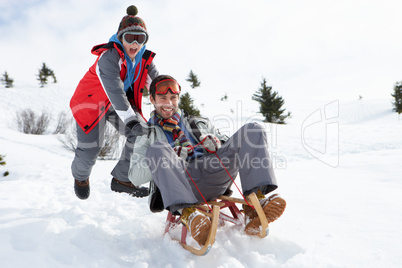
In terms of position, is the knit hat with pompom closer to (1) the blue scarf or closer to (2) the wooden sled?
(1) the blue scarf

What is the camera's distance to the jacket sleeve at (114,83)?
210cm

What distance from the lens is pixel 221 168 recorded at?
1.95 m

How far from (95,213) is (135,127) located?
3.19ft

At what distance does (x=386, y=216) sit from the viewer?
2008 millimetres

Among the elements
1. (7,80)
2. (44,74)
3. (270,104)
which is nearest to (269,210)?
(270,104)

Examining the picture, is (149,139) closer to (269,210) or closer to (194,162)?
(194,162)

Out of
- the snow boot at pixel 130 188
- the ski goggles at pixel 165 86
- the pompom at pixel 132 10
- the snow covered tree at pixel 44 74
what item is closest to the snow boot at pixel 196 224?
the ski goggles at pixel 165 86

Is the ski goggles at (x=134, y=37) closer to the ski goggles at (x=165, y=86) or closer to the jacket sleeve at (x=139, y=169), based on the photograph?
the ski goggles at (x=165, y=86)

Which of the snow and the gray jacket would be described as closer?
the snow

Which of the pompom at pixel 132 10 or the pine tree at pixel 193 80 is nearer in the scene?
the pompom at pixel 132 10

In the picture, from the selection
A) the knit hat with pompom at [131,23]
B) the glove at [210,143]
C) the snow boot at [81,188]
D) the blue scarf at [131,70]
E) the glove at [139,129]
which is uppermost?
the knit hat with pompom at [131,23]

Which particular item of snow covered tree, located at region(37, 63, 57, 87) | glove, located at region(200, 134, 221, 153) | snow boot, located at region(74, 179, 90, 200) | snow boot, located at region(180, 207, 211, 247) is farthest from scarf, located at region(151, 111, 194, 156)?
snow covered tree, located at region(37, 63, 57, 87)

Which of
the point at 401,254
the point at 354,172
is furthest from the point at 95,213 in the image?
the point at 354,172

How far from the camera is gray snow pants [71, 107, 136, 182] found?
252cm
